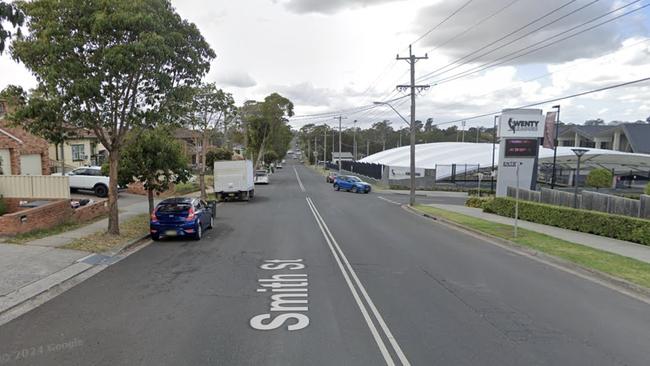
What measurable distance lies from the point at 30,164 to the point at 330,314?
68.9 ft

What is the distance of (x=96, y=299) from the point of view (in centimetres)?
738

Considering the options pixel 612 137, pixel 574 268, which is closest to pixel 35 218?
pixel 574 268

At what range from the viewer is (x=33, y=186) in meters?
16.0

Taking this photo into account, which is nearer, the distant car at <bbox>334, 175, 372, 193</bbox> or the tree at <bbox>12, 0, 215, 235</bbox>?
the tree at <bbox>12, 0, 215, 235</bbox>

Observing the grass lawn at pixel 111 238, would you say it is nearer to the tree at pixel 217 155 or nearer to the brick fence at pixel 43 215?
the brick fence at pixel 43 215

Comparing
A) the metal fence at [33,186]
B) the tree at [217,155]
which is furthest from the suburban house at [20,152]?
the tree at [217,155]

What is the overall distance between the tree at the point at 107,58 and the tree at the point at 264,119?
1544 inches

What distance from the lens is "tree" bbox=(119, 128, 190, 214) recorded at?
15.8 meters

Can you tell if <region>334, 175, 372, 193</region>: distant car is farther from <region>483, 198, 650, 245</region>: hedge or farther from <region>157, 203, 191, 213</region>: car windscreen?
<region>157, 203, 191, 213</region>: car windscreen

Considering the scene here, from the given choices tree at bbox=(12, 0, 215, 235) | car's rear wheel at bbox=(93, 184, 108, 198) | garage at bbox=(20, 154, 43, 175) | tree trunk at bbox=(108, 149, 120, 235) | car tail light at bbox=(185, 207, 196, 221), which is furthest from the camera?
car's rear wheel at bbox=(93, 184, 108, 198)

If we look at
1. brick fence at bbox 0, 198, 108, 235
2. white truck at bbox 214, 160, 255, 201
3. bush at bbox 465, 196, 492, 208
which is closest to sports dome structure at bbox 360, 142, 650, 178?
bush at bbox 465, 196, 492, 208

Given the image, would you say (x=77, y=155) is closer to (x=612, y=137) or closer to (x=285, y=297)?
(x=285, y=297)

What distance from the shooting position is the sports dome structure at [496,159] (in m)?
43.3

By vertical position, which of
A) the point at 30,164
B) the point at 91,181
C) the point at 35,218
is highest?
the point at 30,164
